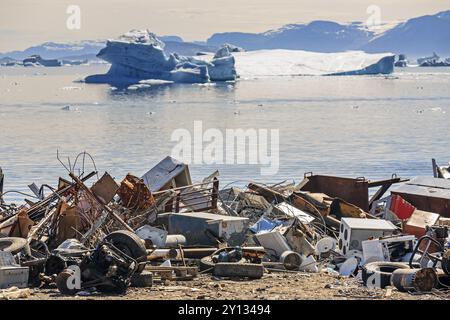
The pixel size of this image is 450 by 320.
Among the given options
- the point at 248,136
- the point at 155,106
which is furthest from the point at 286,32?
the point at 248,136

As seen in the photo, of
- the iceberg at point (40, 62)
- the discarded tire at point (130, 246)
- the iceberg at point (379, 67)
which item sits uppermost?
the iceberg at point (40, 62)

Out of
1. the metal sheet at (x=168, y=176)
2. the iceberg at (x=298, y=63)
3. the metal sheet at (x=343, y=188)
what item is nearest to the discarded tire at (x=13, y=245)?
the metal sheet at (x=168, y=176)

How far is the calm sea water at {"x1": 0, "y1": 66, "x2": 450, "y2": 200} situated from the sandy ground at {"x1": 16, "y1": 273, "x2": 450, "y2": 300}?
9978 millimetres

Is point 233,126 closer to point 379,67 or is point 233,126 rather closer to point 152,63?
point 152,63

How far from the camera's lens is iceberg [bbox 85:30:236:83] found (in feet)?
204

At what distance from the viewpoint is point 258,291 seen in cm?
722

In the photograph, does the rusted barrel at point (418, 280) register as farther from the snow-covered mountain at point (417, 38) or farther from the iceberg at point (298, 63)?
the snow-covered mountain at point (417, 38)

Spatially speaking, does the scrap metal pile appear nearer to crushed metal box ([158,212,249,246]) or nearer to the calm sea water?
crushed metal box ([158,212,249,246])

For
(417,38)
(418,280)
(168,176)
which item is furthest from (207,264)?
(417,38)

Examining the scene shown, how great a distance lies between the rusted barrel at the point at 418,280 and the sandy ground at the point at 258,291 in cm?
8

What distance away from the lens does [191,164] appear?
23938 millimetres

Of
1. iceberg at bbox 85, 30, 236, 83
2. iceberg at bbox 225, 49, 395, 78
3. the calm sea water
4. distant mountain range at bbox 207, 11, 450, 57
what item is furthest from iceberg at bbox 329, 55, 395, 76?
distant mountain range at bbox 207, 11, 450, 57

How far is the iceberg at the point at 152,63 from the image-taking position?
6219cm
